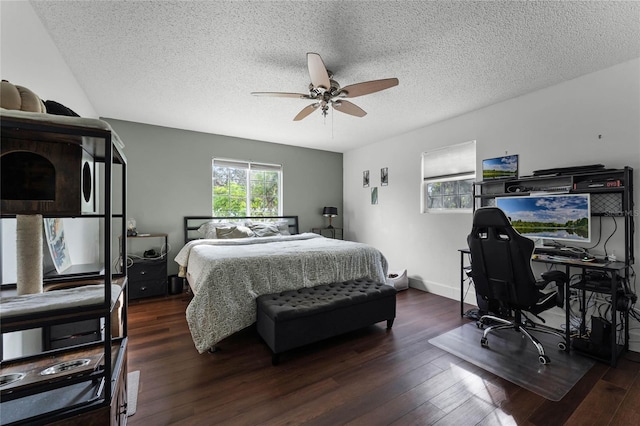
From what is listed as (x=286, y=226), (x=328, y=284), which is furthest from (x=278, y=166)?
(x=328, y=284)

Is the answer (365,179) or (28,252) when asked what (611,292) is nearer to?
(28,252)

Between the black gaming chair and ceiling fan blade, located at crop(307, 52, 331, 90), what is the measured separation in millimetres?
1752

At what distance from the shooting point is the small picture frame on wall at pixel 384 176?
4.98m

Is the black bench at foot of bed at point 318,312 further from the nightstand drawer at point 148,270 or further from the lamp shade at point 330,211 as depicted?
the lamp shade at point 330,211

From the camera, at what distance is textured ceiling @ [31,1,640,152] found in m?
1.81

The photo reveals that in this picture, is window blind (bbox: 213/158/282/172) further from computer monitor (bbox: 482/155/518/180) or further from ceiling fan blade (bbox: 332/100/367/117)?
computer monitor (bbox: 482/155/518/180)

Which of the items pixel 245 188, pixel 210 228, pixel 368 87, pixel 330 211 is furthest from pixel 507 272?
pixel 245 188

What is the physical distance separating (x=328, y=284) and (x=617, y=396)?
89.4 inches

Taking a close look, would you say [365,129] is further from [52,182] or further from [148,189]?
[52,182]

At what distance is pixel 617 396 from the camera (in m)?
1.78

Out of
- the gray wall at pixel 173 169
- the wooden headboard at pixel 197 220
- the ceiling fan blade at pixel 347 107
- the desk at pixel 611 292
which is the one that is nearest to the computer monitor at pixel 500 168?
the desk at pixel 611 292

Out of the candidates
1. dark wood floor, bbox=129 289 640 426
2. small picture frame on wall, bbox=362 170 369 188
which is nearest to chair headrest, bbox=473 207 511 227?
dark wood floor, bbox=129 289 640 426

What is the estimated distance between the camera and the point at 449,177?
13.1ft

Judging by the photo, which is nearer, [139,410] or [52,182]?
[52,182]
